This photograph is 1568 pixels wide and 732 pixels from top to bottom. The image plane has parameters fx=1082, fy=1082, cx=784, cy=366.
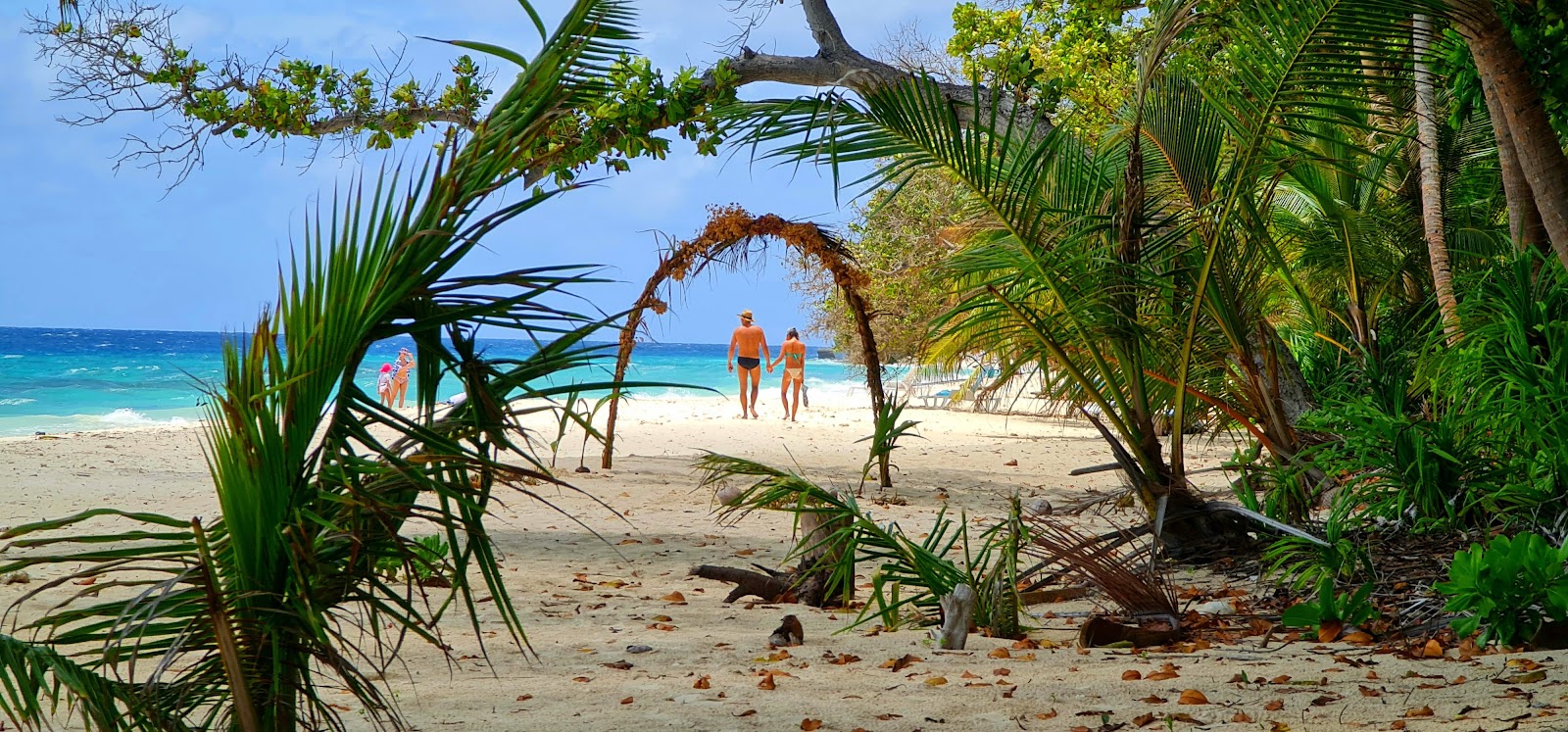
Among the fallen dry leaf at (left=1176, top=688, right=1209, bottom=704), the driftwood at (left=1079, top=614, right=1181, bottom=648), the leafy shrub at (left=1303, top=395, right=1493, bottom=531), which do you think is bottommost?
the driftwood at (left=1079, top=614, right=1181, bottom=648)

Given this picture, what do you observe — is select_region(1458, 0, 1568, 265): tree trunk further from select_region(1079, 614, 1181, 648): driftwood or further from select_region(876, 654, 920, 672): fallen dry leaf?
select_region(876, 654, 920, 672): fallen dry leaf

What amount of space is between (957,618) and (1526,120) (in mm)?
2651

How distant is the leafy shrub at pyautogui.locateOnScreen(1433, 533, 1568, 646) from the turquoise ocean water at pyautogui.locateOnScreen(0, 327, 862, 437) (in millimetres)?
2667

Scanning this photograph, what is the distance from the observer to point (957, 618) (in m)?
3.64

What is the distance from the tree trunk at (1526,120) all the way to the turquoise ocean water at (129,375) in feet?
11.1

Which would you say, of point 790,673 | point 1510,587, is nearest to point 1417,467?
point 1510,587

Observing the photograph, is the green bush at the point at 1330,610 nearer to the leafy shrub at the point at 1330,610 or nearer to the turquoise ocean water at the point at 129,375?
the leafy shrub at the point at 1330,610

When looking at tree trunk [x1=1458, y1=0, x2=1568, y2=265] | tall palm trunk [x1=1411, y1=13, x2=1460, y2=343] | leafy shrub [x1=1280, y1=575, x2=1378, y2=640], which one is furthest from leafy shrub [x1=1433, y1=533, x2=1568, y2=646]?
tall palm trunk [x1=1411, y1=13, x2=1460, y2=343]

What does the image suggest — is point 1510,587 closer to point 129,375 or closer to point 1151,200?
point 1151,200

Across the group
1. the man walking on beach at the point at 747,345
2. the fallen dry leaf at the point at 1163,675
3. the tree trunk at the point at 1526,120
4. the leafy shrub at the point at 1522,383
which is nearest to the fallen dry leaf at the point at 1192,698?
the fallen dry leaf at the point at 1163,675

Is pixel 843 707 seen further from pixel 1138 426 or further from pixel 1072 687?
pixel 1138 426

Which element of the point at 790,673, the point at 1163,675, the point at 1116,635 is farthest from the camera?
the point at 1116,635

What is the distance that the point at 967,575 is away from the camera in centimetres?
377

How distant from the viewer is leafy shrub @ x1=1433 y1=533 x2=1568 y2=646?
Answer: 309cm
